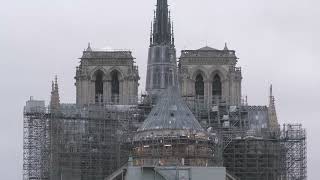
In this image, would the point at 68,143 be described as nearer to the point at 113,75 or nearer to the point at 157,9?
the point at 113,75

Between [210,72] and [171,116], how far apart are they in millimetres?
12235

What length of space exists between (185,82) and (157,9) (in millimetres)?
9048

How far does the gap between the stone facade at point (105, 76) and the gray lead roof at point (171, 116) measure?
323 inches

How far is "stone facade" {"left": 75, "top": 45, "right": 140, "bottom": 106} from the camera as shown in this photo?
10475 centimetres

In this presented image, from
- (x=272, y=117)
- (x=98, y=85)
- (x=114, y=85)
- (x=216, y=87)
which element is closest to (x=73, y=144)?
(x=98, y=85)

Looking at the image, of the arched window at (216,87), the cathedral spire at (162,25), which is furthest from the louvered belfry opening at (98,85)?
the arched window at (216,87)

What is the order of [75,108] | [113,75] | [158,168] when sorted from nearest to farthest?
[158,168] < [75,108] < [113,75]

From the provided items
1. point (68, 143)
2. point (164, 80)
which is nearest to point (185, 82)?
point (164, 80)

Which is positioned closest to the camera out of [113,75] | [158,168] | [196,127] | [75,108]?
[158,168]

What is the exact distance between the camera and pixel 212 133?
96.9 m

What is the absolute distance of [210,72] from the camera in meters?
106

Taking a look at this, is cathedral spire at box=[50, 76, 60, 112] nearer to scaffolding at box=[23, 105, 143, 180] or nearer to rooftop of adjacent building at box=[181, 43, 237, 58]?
scaffolding at box=[23, 105, 143, 180]

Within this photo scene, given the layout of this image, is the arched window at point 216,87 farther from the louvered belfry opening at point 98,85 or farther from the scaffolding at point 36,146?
the scaffolding at point 36,146

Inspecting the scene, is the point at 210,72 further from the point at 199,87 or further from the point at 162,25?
the point at 162,25
